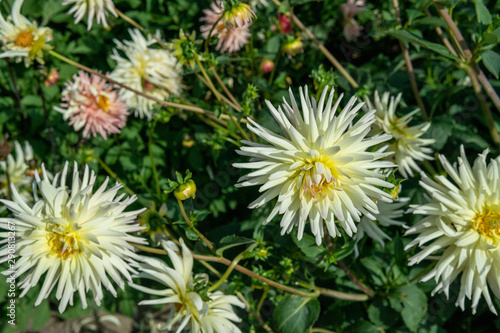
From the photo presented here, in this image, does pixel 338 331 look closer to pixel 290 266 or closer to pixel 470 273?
pixel 290 266

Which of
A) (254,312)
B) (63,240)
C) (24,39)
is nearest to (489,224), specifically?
(254,312)

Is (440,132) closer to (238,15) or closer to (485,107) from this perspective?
(485,107)

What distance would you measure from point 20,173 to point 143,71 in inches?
35.0

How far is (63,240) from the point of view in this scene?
3.95ft

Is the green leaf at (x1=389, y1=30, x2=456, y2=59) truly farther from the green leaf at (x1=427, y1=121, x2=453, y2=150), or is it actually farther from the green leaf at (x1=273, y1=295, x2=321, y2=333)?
the green leaf at (x1=273, y1=295, x2=321, y2=333)

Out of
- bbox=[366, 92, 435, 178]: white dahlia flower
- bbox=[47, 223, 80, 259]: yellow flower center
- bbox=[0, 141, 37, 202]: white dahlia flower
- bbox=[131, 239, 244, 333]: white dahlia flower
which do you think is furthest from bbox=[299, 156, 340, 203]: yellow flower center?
bbox=[0, 141, 37, 202]: white dahlia flower

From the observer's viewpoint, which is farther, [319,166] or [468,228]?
[468,228]

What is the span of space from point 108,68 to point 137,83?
1.51ft

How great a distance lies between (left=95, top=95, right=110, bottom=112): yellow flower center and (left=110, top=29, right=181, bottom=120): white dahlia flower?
0.28 ft

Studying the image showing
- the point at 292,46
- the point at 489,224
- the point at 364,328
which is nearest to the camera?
the point at 489,224

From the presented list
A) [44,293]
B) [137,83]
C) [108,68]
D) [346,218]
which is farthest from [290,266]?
[108,68]

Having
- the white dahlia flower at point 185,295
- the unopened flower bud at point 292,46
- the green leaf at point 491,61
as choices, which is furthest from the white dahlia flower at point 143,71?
the green leaf at point 491,61

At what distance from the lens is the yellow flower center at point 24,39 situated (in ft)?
5.93

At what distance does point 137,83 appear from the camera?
2.07 m
